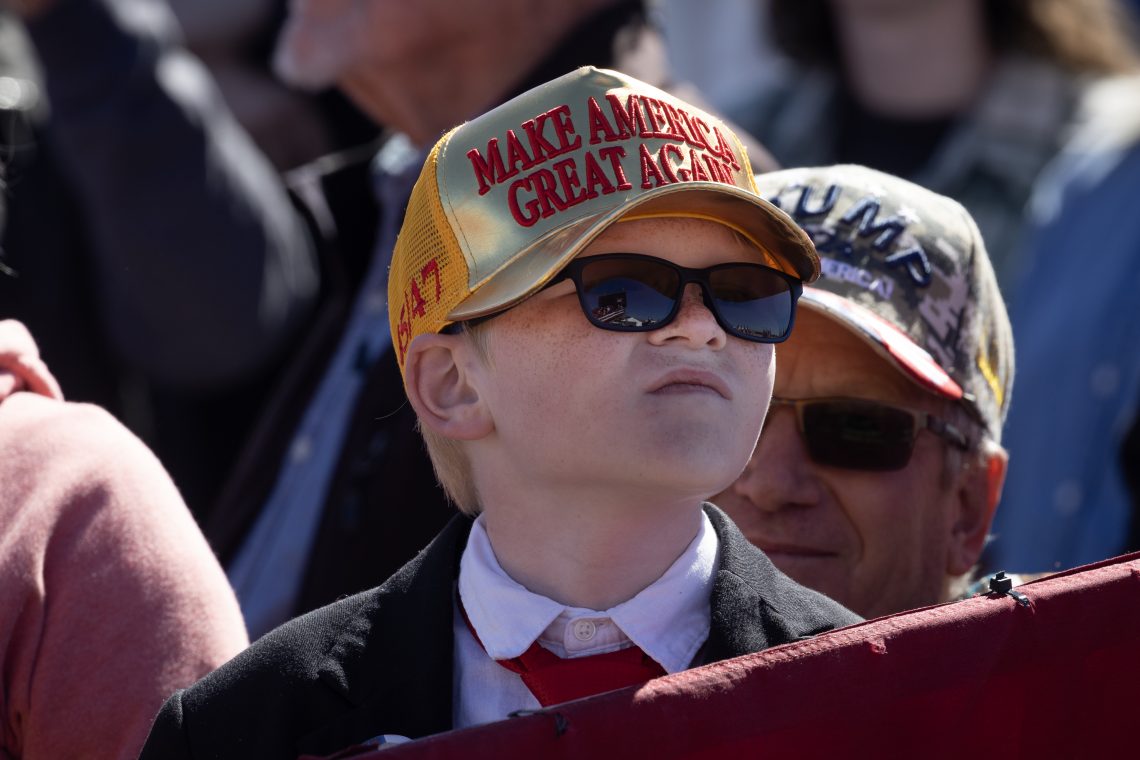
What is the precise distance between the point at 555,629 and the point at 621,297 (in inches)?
14.4

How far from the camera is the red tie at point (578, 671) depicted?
65.4 inches

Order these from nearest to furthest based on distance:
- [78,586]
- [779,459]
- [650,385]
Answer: [650,385] < [78,586] < [779,459]

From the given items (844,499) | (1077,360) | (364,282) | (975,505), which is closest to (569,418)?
(844,499)

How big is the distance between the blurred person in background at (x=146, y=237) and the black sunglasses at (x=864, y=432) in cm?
196

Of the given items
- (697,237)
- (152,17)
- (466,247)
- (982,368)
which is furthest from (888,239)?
(152,17)

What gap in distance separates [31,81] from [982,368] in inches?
110

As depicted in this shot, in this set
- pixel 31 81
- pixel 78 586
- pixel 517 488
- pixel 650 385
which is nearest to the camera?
pixel 650 385

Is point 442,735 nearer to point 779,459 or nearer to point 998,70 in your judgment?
point 779,459

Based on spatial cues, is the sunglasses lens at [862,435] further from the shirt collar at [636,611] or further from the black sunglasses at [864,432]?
the shirt collar at [636,611]

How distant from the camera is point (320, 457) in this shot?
3.30m

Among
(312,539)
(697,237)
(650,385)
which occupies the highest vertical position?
(697,237)

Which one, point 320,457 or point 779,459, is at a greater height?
point 779,459

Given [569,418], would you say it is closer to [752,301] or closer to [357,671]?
[752,301]

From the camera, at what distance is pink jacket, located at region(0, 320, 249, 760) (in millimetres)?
1878
